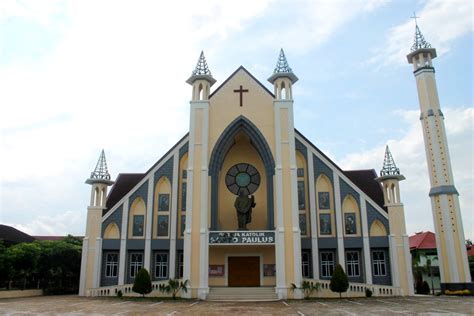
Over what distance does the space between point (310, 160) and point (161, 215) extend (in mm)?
9656

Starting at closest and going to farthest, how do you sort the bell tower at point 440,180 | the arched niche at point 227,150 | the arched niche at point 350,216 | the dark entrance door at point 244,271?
1. the bell tower at point 440,180
2. the arched niche at point 227,150
3. the dark entrance door at point 244,271
4. the arched niche at point 350,216

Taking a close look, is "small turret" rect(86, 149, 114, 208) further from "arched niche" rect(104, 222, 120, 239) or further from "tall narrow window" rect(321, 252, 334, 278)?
"tall narrow window" rect(321, 252, 334, 278)

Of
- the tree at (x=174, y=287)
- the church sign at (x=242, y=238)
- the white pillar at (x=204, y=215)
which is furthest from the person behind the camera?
the church sign at (x=242, y=238)

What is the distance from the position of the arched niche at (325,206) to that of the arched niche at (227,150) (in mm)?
3260

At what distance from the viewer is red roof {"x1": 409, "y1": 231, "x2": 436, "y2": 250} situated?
39650mm

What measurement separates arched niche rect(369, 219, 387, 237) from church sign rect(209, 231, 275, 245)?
20.1ft

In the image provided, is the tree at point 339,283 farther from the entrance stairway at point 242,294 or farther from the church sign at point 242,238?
the church sign at point 242,238

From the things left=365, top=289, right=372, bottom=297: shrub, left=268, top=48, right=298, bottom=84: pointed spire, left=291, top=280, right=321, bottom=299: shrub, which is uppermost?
left=268, top=48, right=298, bottom=84: pointed spire

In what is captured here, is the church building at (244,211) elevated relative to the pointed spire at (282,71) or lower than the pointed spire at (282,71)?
lower

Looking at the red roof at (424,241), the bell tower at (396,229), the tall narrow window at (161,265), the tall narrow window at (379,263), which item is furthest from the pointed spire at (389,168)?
the red roof at (424,241)

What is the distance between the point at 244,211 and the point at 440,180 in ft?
38.4

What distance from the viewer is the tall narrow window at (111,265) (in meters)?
24.4

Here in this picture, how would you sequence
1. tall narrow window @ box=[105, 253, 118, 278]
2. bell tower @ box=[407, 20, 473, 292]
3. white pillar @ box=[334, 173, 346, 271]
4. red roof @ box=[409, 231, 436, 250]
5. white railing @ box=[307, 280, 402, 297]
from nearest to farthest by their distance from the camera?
white railing @ box=[307, 280, 402, 297] → bell tower @ box=[407, 20, 473, 292] → white pillar @ box=[334, 173, 346, 271] → tall narrow window @ box=[105, 253, 118, 278] → red roof @ box=[409, 231, 436, 250]

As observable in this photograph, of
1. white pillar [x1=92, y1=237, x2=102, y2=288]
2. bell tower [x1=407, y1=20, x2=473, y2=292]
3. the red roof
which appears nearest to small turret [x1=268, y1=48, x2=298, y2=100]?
bell tower [x1=407, y1=20, x2=473, y2=292]
